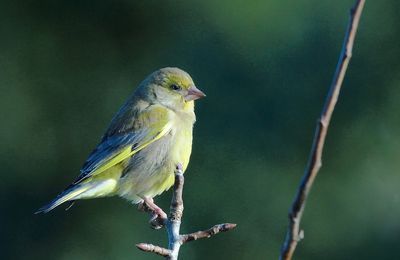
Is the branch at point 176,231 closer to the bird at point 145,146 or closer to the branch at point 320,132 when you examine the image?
the branch at point 320,132

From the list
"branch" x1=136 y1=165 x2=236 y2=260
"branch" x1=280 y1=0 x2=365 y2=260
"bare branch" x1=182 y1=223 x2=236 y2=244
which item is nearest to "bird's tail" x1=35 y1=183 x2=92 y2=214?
"branch" x1=136 y1=165 x2=236 y2=260

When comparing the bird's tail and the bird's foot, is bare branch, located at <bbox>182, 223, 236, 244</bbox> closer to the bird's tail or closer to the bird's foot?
the bird's foot

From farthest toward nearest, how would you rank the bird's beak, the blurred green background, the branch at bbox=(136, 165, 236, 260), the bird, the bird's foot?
the blurred green background
the bird's beak
the bird
the bird's foot
the branch at bbox=(136, 165, 236, 260)

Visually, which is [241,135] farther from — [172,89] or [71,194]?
[71,194]

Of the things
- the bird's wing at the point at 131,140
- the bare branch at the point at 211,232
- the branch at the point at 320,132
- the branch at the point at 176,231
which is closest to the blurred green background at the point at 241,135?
the bird's wing at the point at 131,140

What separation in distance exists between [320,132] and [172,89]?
3476 mm

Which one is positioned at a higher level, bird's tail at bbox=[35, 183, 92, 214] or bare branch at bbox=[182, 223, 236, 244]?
bare branch at bbox=[182, 223, 236, 244]

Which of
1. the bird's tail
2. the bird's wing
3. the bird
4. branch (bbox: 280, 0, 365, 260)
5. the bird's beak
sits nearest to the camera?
branch (bbox: 280, 0, 365, 260)

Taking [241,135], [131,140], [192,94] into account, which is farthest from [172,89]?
[241,135]

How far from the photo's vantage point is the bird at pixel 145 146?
5.33 m

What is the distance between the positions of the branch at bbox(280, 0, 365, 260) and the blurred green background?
7781 mm

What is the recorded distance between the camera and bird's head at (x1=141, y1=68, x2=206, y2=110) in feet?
18.6

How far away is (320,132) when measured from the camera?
2.26m

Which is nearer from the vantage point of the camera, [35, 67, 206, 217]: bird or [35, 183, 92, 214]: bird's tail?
[35, 183, 92, 214]: bird's tail
